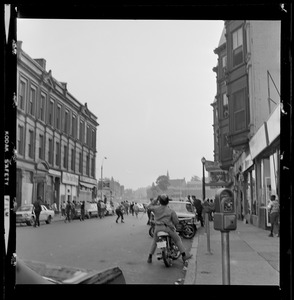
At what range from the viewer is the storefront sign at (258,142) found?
11165mm

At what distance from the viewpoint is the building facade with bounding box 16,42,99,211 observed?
4.58m

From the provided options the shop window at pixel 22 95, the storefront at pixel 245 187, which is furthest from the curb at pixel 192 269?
the storefront at pixel 245 187

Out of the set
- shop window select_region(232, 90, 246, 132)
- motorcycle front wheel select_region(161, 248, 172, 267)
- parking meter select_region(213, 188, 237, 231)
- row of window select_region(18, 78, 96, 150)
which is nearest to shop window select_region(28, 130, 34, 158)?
row of window select_region(18, 78, 96, 150)

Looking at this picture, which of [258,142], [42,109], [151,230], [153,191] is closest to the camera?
[42,109]

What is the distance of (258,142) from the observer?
1249 centimetres

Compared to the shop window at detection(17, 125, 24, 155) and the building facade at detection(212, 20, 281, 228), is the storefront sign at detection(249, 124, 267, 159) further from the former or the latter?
the shop window at detection(17, 125, 24, 155)

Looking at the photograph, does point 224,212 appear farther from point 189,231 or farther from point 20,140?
point 189,231

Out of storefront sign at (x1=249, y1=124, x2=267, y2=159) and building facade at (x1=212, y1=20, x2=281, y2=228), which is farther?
storefront sign at (x1=249, y1=124, x2=267, y2=159)

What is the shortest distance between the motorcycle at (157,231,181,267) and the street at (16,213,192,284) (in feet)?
0.46

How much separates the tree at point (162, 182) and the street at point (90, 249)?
119 cm

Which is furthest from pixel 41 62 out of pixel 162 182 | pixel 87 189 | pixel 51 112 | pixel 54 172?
pixel 162 182

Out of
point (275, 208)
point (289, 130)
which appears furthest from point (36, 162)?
point (275, 208)

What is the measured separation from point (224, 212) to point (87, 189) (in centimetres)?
192

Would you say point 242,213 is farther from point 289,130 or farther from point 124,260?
point 289,130
